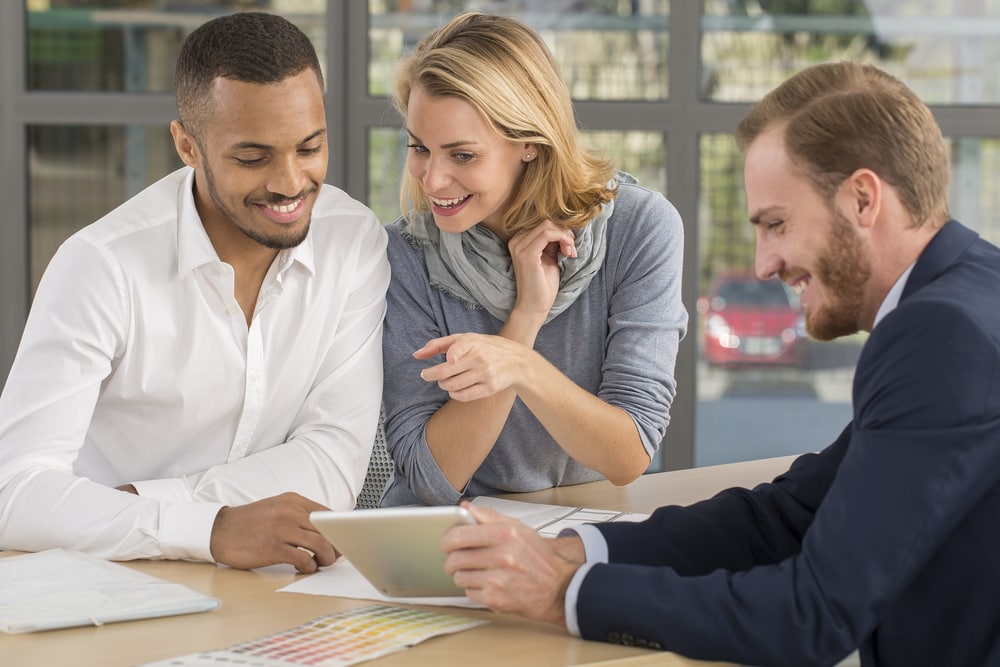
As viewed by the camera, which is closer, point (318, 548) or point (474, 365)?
point (318, 548)

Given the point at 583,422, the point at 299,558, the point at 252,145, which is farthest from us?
the point at 583,422

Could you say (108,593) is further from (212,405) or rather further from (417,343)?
(417,343)

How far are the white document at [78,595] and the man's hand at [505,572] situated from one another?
33cm

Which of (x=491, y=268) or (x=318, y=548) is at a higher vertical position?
(x=491, y=268)

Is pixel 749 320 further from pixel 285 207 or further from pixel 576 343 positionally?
pixel 285 207

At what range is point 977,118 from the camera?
13.5 feet

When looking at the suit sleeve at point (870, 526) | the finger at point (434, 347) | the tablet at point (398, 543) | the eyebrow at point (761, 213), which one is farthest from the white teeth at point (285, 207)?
the suit sleeve at point (870, 526)

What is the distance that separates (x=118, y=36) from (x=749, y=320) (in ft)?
8.28

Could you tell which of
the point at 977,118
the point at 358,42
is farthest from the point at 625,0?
the point at 977,118

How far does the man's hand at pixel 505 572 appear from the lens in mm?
1405

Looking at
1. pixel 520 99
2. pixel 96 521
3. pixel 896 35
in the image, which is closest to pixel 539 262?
pixel 520 99

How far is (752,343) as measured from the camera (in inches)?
169

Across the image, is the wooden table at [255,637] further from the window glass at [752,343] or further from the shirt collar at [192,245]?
the window glass at [752,343]

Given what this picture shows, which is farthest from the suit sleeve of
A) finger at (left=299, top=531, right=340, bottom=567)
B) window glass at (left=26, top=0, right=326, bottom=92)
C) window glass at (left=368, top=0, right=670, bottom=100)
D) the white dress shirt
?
window glass at (left=26, top=0, right=326, bottom=92)
